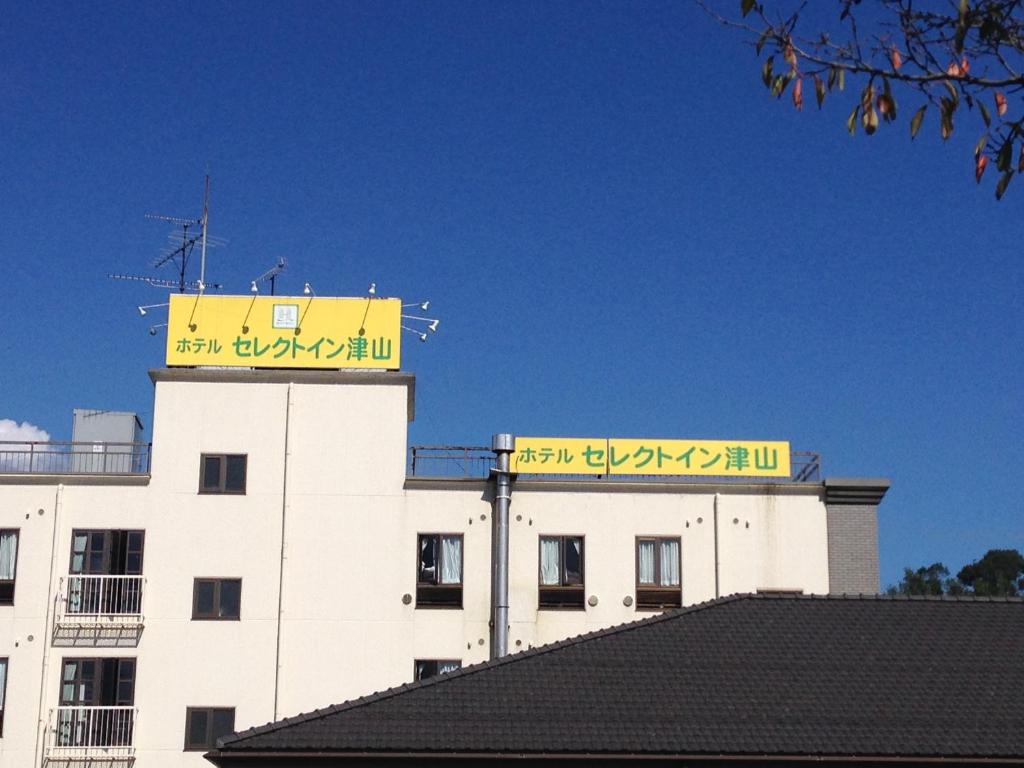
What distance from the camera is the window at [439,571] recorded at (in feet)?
126

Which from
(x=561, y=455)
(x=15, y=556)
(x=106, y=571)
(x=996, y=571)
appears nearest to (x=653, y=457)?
(x=561, y=455)

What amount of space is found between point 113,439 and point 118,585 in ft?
16.0

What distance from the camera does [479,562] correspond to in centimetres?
3888

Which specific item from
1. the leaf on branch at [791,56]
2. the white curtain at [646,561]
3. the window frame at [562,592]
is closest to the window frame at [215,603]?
the window frame at [562,592]

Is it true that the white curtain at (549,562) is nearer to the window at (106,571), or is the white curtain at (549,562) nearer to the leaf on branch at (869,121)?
the window at (106,571)

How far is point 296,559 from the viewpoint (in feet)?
126

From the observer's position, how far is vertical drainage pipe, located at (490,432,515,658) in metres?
37.9

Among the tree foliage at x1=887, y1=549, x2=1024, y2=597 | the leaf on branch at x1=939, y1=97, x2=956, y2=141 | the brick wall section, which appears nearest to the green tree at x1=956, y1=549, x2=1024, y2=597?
the tree foliage at x1=887, y1=549, x2=1024, y2=597

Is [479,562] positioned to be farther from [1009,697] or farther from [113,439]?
[1009,697]

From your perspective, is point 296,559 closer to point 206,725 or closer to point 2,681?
point 206,725

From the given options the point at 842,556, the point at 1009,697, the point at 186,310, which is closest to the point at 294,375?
the point at 186,310

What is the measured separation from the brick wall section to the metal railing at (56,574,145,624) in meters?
18.7

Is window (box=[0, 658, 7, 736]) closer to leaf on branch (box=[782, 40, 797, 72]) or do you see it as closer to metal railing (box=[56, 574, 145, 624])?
metal railing (box=[56, 574, 145, 624])

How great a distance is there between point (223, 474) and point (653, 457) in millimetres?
11881
